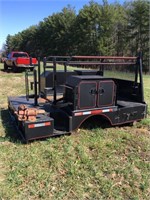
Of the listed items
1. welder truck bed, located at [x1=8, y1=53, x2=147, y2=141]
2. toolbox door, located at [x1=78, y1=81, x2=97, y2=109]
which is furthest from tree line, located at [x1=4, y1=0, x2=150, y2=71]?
toolbox door, located at [x1=78, y1=81, x2=97, y2=109]

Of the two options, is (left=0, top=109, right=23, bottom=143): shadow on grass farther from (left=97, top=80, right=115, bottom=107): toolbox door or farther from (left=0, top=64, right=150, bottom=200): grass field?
(left=97, top=80, right=115, bottom=107): toolbox door

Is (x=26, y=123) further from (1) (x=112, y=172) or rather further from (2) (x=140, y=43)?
(2) (x=140, y=43)

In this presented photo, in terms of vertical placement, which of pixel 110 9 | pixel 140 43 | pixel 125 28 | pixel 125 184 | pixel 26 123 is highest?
pixel 110 9

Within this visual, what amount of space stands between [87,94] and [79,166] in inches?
54.6

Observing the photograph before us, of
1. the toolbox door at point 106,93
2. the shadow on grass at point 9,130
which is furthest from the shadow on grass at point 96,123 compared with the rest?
the shadow on grass at point 9,130

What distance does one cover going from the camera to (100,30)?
4084 cm

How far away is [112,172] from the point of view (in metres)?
3.59

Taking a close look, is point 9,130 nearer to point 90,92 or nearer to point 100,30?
point 90,92

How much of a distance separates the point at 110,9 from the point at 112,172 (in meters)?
40.1

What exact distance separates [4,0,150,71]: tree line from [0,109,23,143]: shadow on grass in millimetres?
27977

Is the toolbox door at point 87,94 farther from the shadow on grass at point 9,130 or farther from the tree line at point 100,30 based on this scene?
the tree line at point 100,30

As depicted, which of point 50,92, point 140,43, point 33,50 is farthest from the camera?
point 33,50

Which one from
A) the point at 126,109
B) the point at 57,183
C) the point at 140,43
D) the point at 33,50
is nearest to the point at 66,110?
the point at 126,109

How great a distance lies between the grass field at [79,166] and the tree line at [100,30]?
2850cm
